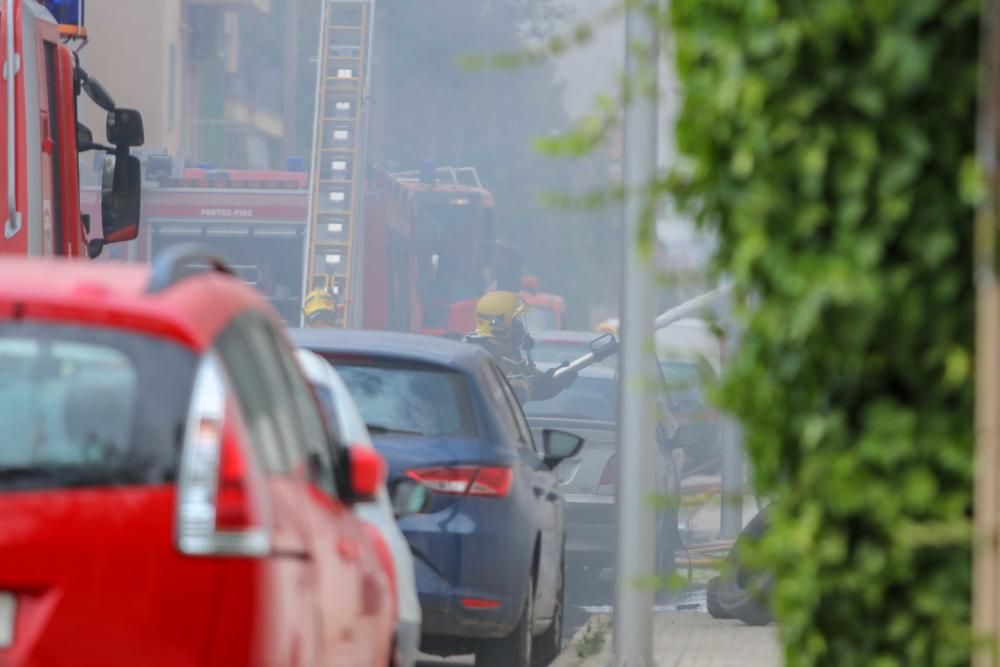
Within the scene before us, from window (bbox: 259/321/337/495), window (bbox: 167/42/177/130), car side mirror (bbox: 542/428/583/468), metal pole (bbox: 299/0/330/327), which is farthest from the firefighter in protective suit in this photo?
window (bbox: 167/42/177/130)

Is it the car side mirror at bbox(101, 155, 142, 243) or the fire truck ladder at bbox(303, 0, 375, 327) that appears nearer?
the car side mirror at bbox(101, 155, 142, 243)

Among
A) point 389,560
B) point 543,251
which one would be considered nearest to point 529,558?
point 389,560

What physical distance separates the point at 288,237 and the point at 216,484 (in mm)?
22900

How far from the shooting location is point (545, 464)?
11344mm

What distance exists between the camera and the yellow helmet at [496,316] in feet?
67.5

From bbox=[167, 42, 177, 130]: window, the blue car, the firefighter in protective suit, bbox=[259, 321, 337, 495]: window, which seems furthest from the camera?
bbox=[167, 42, 177, 130]: window

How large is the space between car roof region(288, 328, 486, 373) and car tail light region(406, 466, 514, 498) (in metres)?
0.49

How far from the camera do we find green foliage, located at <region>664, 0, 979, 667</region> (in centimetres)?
352

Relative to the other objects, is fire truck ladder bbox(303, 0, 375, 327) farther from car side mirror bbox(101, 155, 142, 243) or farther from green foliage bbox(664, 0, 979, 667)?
green foliage bbox(664, 0, 979, 667)

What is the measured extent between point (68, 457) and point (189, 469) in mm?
238

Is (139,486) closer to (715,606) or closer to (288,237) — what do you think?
(715,606)

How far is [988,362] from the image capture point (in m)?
3.48

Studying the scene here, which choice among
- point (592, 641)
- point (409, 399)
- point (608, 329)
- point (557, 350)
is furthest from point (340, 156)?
point (409, 399)

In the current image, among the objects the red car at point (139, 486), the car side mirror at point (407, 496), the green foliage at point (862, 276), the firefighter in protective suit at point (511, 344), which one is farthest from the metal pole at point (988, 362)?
the firefighter in protective suit at point (511, 344)
